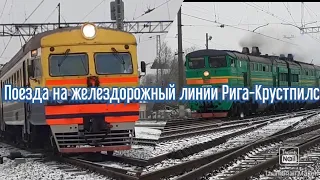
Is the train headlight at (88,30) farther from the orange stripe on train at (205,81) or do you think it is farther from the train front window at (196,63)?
the orange stripe on train at (205,81)

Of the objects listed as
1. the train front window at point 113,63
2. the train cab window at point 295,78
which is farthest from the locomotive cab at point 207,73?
the train cab window at point 295,78

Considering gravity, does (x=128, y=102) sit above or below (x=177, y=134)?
above

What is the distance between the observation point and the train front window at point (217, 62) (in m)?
9.83

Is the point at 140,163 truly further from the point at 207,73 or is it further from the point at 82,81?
the point at 207,73

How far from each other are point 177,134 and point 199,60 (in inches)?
152

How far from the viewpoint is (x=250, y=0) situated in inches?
322

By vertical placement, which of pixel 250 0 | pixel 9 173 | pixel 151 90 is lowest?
pixel 9 173

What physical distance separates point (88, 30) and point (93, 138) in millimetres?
2127

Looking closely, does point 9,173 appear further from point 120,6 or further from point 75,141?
point 120,6

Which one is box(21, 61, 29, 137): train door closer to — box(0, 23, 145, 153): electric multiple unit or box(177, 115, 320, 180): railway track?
box(0, 23, 145, 153): electric multiple unit

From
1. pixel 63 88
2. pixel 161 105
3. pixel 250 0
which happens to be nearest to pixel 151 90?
pixel 161 105

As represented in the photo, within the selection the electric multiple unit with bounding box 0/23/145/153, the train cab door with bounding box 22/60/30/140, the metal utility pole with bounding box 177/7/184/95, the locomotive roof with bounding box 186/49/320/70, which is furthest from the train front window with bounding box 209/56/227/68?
the train cab door with bounding box 22/60/30/140

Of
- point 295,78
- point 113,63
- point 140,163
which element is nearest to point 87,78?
point 113,63

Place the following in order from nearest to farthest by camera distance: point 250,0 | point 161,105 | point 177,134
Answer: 1. point 161,105
2. point 250,0
3. point 177,134
